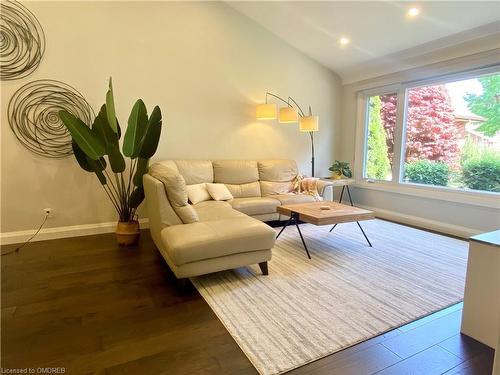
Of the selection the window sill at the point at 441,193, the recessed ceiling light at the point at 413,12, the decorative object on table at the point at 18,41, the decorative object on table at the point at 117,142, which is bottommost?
the window sill at the point at 441,193

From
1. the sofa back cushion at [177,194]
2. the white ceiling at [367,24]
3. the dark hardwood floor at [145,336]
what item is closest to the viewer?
the dark hardwood floor at [145,336]

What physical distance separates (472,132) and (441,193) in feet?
2.93

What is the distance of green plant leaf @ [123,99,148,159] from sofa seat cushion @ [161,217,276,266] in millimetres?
1121

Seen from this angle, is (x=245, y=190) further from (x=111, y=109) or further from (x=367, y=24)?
(x=367, y=24)

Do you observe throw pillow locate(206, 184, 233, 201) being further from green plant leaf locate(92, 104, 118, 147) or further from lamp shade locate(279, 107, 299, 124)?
lamp shade locate(279, 107, 299, 124)

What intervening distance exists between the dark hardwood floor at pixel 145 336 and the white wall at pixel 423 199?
218 cm

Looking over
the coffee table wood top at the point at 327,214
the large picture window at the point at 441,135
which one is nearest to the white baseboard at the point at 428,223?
the large picture window at the point at 441,135

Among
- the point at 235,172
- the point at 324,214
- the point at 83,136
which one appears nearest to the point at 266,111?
the point at 235,172

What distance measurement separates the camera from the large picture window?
3.74 metres

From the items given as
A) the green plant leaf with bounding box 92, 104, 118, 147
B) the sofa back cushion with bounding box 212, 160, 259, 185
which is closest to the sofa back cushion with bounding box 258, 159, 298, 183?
the sofa back cushion with bounding box 212, 160, 259, 185

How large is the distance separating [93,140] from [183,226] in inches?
58.3

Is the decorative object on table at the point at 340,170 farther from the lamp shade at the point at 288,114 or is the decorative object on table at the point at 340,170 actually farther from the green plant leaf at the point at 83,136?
the green plant leaf at the point at 83,136

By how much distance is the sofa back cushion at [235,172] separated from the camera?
4.34m

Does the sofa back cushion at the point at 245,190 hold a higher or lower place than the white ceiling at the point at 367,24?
lower
